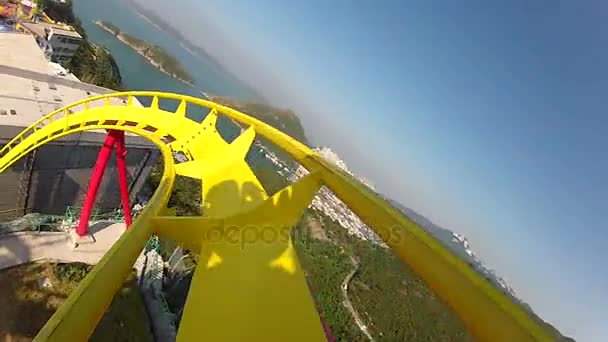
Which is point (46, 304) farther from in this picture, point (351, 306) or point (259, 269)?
point (351, 306)

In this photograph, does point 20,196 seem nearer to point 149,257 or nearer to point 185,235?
point 149,257

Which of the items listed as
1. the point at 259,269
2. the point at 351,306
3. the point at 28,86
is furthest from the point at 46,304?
the point at 351,306

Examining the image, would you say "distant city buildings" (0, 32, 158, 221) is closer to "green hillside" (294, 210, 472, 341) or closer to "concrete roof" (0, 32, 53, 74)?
"concrete roof" (0, 32, 53, 74)

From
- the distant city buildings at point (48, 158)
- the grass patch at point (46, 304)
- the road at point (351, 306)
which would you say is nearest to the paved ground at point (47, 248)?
the grass patch at point (46, 304)

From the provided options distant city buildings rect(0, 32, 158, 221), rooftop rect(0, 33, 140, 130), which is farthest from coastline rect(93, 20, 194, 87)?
distant city buildings rect(0, 32, 158, 221)

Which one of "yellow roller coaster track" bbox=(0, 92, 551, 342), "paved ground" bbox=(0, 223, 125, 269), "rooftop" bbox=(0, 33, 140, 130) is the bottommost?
"paved ground" bbox=(0, 223, 125, 269)
